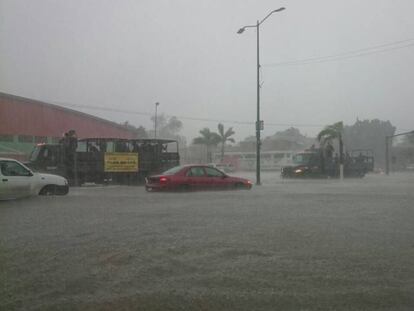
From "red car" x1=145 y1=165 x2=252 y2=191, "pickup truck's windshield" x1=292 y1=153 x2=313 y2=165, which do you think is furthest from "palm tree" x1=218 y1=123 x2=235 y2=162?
"red car" x1=145 y1=165 x2=252 y2=191

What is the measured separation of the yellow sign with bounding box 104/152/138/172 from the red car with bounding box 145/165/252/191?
356 inches

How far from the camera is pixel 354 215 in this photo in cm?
1285

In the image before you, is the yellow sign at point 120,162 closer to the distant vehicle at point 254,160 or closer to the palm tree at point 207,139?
the distant vehicle at point 254,160

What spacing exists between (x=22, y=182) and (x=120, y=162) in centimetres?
1395

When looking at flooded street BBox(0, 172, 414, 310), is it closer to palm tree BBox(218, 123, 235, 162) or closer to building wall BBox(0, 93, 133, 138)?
building wall BBox(0, 93, 133, 138)

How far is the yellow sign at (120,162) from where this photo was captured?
101ft

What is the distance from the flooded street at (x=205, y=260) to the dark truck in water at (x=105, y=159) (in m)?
16.3

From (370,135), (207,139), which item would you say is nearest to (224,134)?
(207,139)

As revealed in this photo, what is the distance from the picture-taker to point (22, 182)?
17.2m

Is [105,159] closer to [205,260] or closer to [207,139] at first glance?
[205,260]

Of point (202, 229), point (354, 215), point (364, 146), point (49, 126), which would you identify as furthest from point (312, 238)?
point (364, 146)

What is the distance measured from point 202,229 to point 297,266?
10.8 feet

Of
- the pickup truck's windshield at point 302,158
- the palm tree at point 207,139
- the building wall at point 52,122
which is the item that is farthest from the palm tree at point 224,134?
the pickup truck's windshield at point 302,158

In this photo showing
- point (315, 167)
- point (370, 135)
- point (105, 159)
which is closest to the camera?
point (105, 159)
